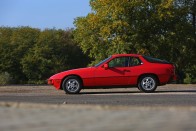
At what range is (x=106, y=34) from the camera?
1377 inches

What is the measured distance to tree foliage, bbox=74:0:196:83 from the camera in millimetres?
34688

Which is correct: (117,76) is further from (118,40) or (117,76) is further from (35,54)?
(35,54)

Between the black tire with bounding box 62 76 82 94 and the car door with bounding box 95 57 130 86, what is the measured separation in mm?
680

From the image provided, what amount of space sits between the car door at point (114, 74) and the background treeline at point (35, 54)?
24306 millimetres

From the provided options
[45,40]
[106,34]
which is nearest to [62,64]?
[45,40]

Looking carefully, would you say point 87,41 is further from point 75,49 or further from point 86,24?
point 75,49

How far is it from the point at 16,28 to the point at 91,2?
11303 mm

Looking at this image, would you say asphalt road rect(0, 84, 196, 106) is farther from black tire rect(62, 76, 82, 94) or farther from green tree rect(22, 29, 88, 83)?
Result: green tree rect(22, 29, 88, 83)

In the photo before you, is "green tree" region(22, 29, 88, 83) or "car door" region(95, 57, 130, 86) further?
"green tree" region(22, 29, 88, 83)

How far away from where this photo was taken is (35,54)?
43000mm

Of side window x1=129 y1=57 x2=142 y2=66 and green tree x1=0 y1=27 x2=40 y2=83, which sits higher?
green tree x1=0 y1=27 x2=40 y2=83

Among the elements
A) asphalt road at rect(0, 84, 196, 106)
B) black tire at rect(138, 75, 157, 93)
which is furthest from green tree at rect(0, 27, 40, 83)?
asphalt road at rect(0, 84, 196, 106)

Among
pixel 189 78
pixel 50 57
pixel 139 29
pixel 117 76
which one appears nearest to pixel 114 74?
pixel 117 76

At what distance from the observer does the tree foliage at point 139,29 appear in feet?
114
